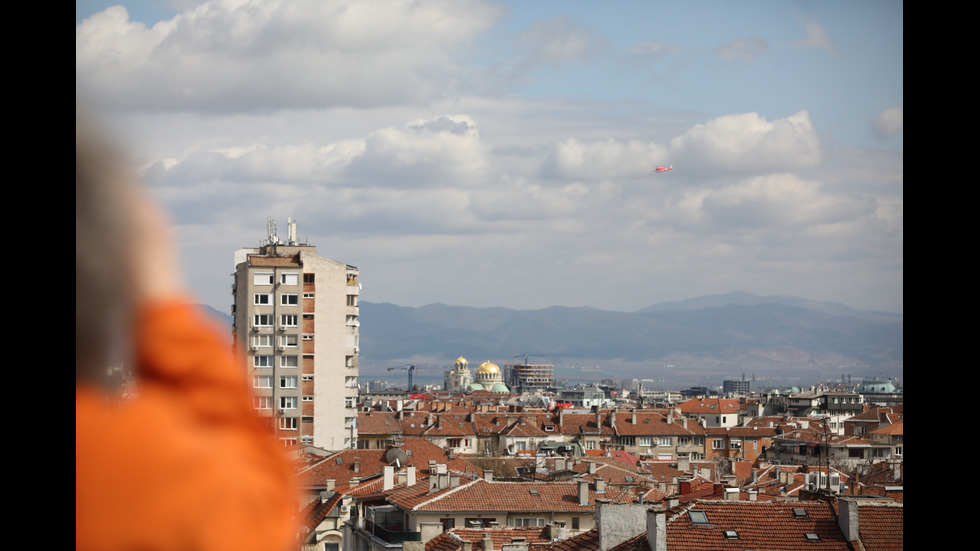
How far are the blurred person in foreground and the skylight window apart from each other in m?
18.0

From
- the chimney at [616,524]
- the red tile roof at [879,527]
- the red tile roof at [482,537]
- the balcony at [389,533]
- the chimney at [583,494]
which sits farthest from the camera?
the chimney at [583,494]

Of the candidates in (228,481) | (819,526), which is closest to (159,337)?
(228,481)

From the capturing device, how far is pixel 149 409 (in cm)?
169

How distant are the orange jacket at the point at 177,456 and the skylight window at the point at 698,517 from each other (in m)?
18.0

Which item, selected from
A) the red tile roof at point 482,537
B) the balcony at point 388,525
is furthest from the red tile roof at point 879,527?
the balcony at point 388,525

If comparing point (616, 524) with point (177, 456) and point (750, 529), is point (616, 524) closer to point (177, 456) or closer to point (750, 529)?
point (750, 529)

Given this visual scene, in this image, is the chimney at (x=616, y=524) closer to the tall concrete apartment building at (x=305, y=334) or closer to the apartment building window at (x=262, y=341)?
the tall concrete apartment building at (x=305, y=334)

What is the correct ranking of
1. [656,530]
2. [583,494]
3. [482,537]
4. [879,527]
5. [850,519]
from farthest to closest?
1. [583,494]
2. [482,537]
3. [879,527]
4. [850,519]
5. [656,530]

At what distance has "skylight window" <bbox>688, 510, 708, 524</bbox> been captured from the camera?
19125 millimetres

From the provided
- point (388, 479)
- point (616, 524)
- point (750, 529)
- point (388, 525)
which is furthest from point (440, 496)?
point (750, 529)

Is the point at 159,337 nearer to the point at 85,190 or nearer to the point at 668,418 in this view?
the point at 85,190

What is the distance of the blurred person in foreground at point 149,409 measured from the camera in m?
1.68

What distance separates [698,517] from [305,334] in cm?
3196
